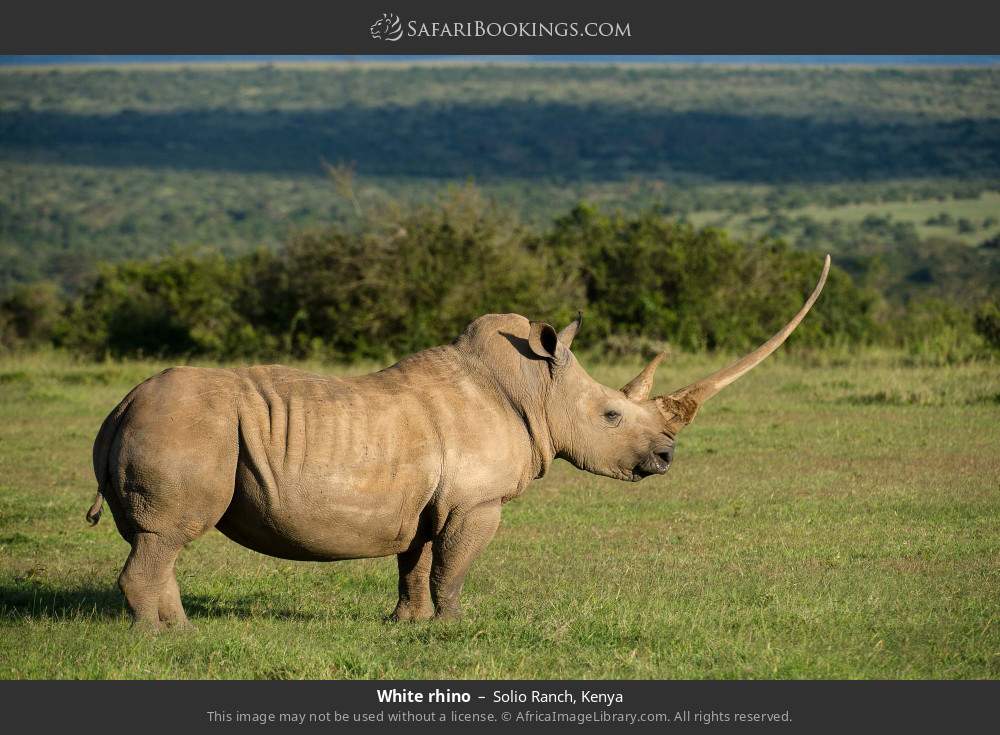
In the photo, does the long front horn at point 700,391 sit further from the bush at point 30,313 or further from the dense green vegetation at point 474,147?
the dense green vegetation at point 474,147

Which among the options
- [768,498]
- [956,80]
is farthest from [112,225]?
[768,498]

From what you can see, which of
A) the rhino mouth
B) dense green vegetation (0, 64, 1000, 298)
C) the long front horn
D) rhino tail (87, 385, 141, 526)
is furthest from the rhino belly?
dense green vegetation (0, 64, 1000, 298)

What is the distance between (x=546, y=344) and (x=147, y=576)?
8.63 ft

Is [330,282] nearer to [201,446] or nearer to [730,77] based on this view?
[201,446]

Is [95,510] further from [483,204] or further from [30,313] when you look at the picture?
[30,313]

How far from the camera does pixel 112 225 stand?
100438mm

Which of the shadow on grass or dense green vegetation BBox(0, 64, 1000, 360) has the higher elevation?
dense green vegetation BBox(0, 64, 1000, 360)

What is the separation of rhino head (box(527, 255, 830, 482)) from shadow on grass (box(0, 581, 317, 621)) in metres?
2.05

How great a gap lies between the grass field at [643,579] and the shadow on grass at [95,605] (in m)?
0.03

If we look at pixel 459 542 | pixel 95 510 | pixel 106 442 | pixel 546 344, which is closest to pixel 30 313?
pixel 95 510

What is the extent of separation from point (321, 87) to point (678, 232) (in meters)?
139

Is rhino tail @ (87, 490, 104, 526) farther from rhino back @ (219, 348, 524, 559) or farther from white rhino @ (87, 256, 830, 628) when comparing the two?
rhino back @ (219, 348, 524, 559)

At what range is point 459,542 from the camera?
27.5 feet

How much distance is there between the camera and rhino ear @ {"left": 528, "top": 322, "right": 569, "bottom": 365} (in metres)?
8.56
